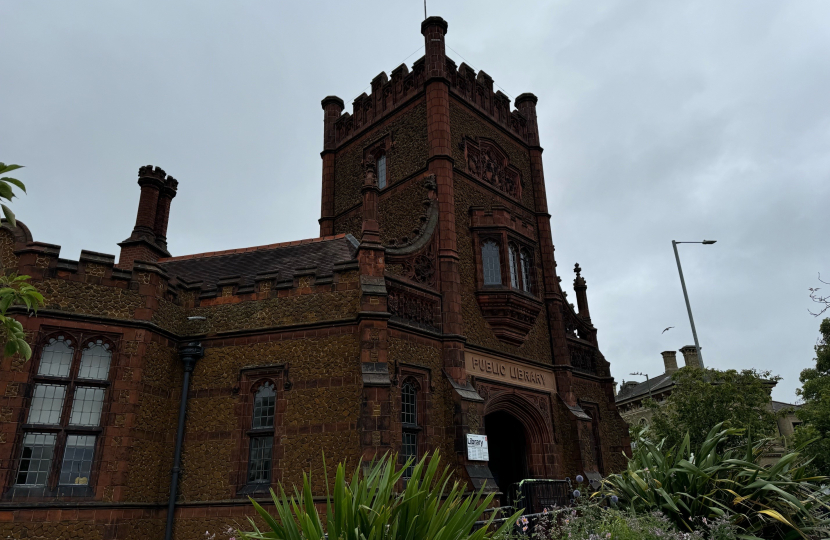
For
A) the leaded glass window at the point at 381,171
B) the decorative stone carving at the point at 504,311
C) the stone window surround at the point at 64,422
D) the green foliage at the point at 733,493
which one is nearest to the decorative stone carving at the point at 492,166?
the leaded glass window at the point at 381,171

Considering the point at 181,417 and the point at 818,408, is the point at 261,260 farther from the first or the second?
the point at 818,408

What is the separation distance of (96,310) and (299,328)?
14.5 feet

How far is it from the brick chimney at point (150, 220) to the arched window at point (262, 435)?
7707 millimetres

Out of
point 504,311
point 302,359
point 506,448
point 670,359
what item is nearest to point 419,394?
point 302,359

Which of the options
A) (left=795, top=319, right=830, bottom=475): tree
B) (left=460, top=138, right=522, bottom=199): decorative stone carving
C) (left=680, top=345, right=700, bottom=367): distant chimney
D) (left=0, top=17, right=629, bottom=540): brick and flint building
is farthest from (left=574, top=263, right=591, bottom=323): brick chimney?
(left=680, top=345, right=700, bottom=367): distant chimney

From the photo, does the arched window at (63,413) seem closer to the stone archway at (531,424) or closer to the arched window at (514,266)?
the stone archway at (531,424)

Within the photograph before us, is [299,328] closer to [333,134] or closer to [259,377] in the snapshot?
[259,377]

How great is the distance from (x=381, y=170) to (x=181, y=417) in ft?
35.1

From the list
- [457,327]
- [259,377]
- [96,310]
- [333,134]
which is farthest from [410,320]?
[333,134]

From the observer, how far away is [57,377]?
11578 millimetres

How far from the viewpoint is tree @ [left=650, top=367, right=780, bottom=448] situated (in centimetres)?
1780

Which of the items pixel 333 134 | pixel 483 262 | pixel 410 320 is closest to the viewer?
pixel 410 320

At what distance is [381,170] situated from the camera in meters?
Result: 19.7

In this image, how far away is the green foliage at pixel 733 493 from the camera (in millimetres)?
6023
